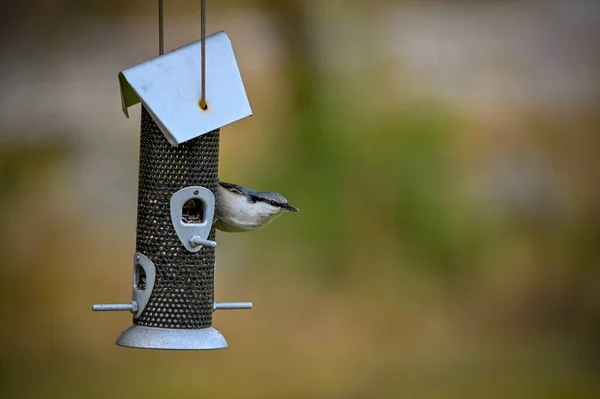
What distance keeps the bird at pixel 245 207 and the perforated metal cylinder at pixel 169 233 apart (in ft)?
0.34

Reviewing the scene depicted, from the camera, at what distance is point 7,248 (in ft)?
29.8

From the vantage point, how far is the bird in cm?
413

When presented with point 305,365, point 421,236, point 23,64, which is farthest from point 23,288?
point 421,236

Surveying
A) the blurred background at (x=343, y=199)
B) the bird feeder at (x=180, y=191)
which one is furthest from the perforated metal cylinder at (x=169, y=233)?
the blurred background at (x=343, y=199)

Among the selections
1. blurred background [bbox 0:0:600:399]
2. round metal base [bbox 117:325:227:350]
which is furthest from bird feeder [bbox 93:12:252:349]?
blurred background [bbox 0:0:600:399]

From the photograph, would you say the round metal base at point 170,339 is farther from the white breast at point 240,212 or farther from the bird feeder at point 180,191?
the white breast at point 240,212

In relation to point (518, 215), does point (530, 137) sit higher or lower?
higher

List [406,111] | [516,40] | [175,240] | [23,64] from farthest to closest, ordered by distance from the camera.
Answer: [516,40]
[406,111]
[23,64]
[175,240]

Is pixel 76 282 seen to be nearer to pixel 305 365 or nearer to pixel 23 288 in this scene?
pixel 23 288

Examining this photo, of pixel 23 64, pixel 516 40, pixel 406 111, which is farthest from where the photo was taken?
pixel 516 40

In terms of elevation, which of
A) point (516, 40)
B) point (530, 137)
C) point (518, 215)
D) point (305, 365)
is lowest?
point (305, 365)

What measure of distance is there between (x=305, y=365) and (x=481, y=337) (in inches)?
71.2

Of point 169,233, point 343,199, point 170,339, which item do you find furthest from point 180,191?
point 343,199

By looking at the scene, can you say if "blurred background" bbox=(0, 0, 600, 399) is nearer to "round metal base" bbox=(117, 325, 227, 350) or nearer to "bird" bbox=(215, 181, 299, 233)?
"bird" bbox=(215, 181, 299, 233)
